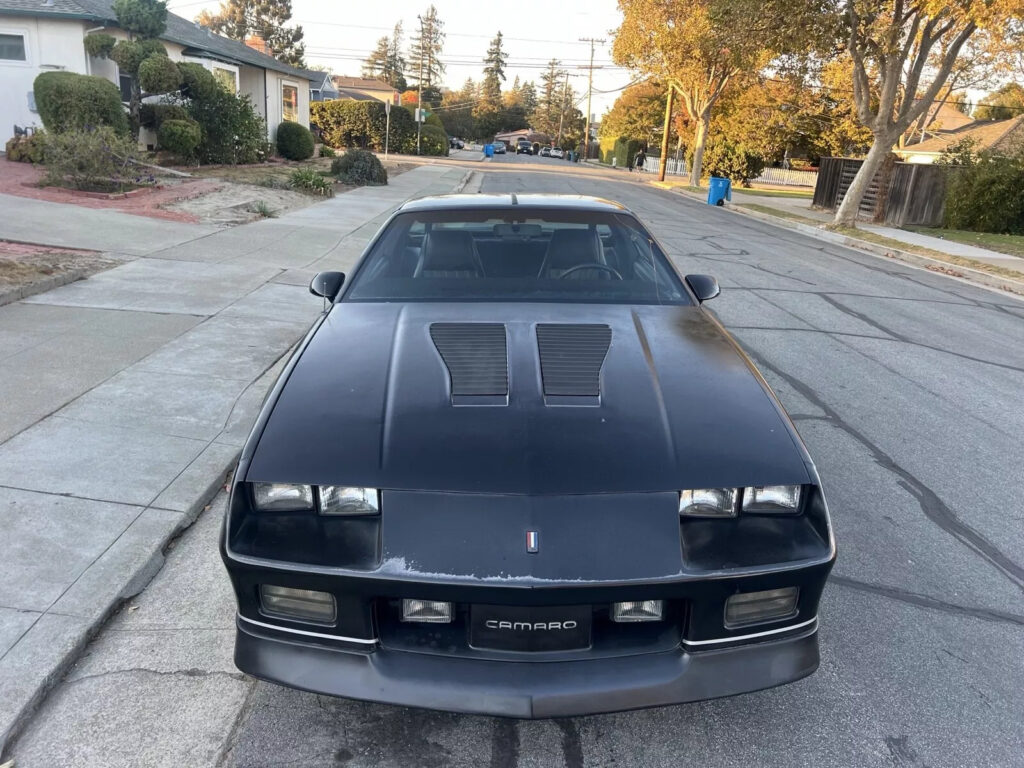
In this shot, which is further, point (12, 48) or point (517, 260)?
point (12, 48)

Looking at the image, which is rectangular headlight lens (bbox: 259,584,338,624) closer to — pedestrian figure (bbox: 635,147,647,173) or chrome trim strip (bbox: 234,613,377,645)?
chrome trim strip (bbox: 234,613,377,645)

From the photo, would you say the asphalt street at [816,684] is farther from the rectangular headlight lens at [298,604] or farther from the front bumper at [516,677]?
the rectangular headlight lens at [298,604]

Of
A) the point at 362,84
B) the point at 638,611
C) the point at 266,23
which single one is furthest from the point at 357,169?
the point at 362,84

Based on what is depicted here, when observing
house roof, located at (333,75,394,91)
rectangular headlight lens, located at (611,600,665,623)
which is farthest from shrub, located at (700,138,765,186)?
house roof, located at (333,75,394,91)

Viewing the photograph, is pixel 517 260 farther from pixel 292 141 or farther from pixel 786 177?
pixel 786 177

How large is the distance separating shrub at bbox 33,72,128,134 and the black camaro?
17215 millimetres

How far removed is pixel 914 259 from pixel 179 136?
1729 centimetres

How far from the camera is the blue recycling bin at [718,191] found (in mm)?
27422

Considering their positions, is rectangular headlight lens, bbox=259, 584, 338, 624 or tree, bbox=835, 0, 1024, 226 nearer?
rectangular headlight lens, bbox=259, 584, 338, 624

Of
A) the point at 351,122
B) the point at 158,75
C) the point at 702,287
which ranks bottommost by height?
the point at 702,287

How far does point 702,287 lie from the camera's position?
412 centimetres

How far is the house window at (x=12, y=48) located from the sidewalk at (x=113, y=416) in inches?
474

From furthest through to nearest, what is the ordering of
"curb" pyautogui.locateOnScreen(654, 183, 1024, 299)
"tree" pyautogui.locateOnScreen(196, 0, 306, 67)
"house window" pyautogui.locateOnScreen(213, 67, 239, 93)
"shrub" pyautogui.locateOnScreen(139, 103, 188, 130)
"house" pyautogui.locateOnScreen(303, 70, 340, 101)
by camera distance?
"tree" pyautogui.locateOnScreen(196, 0, 306, 67) → "house" pyautogui.locateOnScreen(303, 70, 340, 101) → "house window" pyautogui.locateOnScreen(213, 67, 239, 93) → "shrub" pyautogui.locateOnScreen(139, 103, 188, 130) → "curb" pyautogui.locateOnScreen(654, 183, 1024, 299)

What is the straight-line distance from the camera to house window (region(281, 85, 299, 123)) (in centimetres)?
3306
